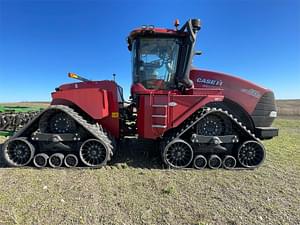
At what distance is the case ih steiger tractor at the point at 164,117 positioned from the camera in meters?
4.92

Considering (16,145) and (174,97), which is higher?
(174,97)

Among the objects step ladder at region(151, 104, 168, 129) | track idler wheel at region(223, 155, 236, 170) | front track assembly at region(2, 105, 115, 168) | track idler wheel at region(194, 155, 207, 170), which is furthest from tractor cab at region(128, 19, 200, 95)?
track idler wheel at region(223, 155, 236, 170)

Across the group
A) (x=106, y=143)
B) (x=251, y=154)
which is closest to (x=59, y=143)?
(x=106, y=143)

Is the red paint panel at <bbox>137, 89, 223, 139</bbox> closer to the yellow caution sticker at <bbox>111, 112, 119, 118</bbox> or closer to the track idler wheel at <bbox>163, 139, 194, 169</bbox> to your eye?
the track idler wheel at <bbox>163, 139, 194, 169</bbox>

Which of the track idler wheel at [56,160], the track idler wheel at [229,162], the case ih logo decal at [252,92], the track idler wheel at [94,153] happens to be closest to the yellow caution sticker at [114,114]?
the track idler wheel at [94,153]

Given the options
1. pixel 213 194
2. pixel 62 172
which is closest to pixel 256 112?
pixel 213 194

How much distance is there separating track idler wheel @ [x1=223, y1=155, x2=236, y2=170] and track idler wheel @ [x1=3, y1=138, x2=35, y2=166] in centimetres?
455

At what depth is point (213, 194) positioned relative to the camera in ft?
12.3

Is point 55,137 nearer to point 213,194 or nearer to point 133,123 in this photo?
point 133,123

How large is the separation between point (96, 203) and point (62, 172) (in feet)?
5.41

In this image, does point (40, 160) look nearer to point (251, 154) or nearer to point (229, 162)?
point (229, 162)

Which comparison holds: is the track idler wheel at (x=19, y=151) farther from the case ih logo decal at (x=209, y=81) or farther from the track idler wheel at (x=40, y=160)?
the case ih logo decal at (x=209, y=81)

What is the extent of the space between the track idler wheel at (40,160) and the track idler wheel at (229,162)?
13.8 feet

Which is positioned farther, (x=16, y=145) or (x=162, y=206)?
(x=16, y=145)
